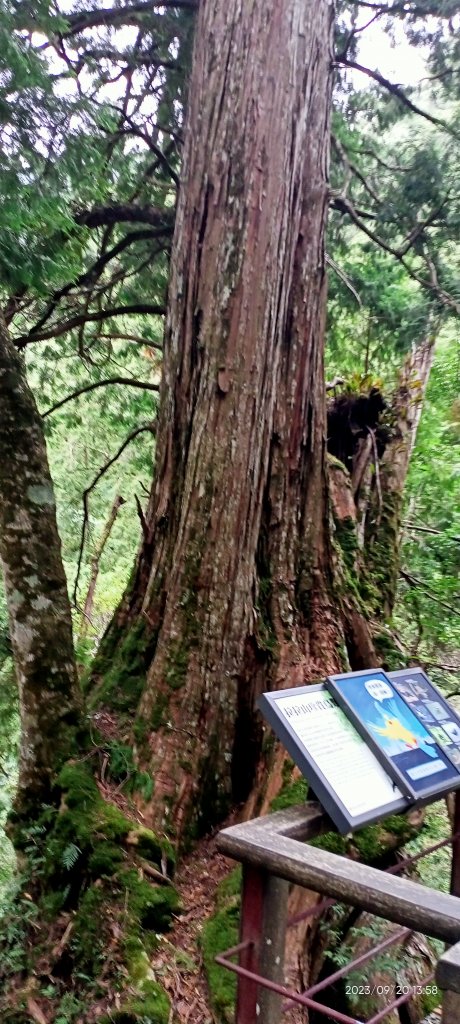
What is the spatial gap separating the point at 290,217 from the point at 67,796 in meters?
3.09

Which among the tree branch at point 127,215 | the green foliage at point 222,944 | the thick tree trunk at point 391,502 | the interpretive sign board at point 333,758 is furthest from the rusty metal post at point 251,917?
the tree branch at point 127,215

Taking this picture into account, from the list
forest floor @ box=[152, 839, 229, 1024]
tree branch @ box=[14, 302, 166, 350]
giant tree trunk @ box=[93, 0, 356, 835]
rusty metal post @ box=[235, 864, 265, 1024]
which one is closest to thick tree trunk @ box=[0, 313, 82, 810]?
giant tree trunk @ box=[93, 0, 356, 835]

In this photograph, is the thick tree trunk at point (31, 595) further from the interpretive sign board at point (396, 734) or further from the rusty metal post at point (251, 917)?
the rusty metal post at point (251, 917)

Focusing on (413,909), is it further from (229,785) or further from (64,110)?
(64,110)

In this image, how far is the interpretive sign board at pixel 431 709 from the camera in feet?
7.77

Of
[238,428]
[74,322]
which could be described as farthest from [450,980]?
[74,322]

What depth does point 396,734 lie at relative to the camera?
219cm

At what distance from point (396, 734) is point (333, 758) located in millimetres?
360

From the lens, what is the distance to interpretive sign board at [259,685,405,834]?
182cm

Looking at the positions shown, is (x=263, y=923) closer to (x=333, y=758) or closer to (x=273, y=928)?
(x=273, y=928)

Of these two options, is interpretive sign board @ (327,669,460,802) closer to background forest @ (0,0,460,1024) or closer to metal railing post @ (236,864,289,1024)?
metal railing post @ (236,864,289,1024)

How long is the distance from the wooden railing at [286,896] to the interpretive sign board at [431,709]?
62 centimetres

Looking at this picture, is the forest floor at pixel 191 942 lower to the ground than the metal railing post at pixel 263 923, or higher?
lower

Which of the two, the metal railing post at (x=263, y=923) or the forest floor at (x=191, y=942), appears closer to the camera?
the metal railing post at (x=263, y=923)
